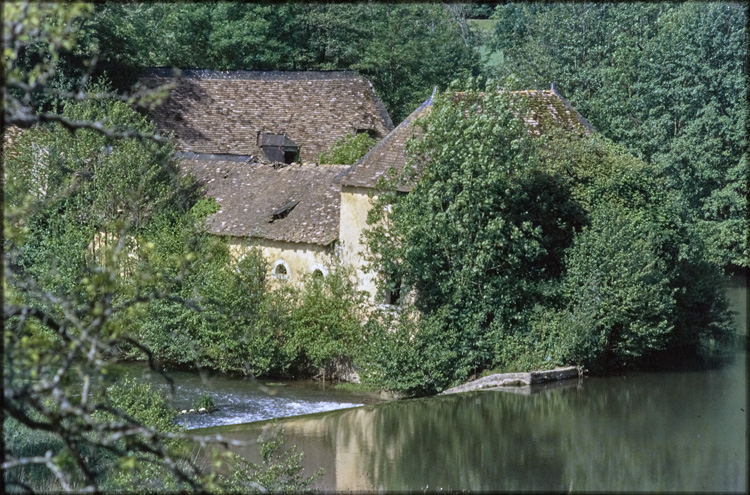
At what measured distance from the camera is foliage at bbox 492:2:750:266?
31531 millimetres

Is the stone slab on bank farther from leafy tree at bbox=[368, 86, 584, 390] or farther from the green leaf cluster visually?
leafy tree at bbox=[368, 86, 584, 390]

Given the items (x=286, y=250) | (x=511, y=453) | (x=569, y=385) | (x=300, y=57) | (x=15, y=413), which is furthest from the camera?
(x=300, y=57)

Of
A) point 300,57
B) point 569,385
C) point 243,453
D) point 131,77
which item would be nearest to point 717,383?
point 569,385

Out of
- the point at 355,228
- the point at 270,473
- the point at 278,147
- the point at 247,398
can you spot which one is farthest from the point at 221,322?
the point at 278,147

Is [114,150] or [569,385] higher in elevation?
[114,150]

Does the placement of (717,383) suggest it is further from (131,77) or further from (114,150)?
(131,77)

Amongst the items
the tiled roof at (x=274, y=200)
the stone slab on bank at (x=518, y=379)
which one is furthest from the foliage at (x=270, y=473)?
the tiled roof at (x=274, y=200)

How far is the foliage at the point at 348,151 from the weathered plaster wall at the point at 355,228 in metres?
6.87

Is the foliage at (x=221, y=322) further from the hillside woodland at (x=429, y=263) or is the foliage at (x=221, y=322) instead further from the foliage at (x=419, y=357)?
the foliage at (x=419, y=357)

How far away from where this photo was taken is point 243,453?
51.1 feet

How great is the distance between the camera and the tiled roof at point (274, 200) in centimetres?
2389

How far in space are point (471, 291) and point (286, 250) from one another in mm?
5529

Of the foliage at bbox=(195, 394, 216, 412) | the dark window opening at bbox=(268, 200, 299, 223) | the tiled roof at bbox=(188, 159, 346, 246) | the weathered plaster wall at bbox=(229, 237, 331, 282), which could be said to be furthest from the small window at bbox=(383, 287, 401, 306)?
the foliage at bbox=(195, 394, 216, 412)

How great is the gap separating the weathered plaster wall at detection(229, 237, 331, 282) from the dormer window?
27.7 feet
